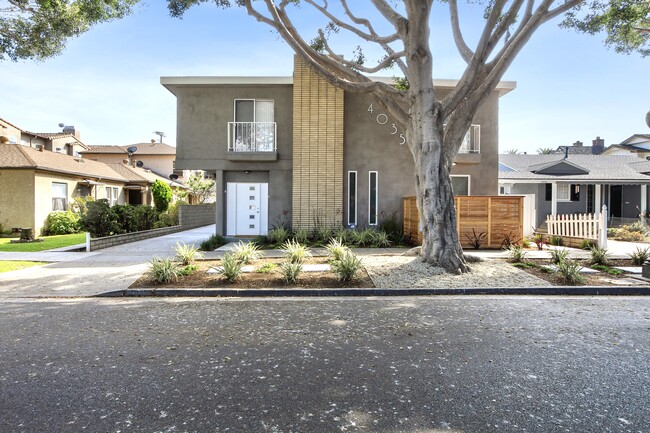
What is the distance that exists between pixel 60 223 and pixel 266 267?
1547 cm

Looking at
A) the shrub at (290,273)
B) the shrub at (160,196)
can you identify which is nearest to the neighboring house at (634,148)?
the shrub at (290,273)

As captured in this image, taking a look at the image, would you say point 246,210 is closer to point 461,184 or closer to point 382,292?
point 461,184

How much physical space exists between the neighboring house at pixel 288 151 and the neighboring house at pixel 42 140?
53.7ft

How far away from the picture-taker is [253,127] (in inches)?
633

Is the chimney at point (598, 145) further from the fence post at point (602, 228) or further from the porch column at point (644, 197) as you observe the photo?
the fence post at point (602, 228)

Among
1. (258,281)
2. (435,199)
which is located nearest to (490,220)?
(435,199)

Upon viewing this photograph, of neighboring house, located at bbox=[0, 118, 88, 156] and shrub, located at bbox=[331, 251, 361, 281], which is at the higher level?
neighboring house, located at bbox=[0, 118, 88, 156]

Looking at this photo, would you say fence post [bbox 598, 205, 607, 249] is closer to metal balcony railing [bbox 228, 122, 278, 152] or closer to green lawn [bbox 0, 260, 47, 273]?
metal balcony railing [bbox 228, 122, 278, 152]

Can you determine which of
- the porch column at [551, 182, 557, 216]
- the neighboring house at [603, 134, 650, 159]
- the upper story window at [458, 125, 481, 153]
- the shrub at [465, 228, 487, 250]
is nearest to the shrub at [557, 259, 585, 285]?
the shrub at [465, 228, 487, 250]

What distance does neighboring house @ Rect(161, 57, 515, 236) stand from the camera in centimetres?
1570

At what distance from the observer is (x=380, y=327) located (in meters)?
5.29

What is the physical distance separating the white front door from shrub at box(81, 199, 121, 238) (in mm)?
4471

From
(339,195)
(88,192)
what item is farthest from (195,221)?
(339,195)

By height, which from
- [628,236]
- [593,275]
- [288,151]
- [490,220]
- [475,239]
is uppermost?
[288,151]
